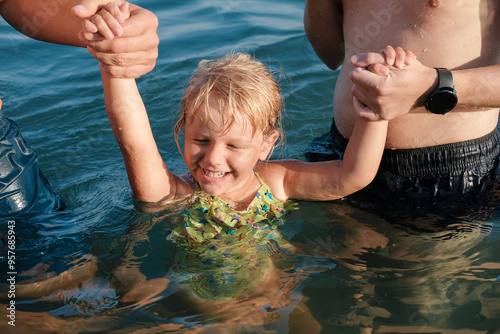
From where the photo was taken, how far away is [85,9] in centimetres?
233

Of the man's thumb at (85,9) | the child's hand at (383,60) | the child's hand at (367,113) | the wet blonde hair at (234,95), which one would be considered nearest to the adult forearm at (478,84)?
the child's hand at (383,60)

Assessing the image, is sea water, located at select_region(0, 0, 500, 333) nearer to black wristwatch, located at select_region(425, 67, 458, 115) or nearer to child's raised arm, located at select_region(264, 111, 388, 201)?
child's raised arm, located at select_region(264, 111, 388, 201)

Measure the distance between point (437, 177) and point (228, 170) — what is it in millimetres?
1067

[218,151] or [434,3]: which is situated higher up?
[434,3]

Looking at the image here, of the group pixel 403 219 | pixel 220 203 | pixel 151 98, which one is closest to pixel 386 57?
pixel 403 219

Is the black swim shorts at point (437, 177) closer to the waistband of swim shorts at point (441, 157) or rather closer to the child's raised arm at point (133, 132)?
the waistband of swim shorts at point (441, 157)

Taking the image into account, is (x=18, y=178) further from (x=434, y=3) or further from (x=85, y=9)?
(x=434, y=3)

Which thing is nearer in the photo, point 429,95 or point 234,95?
point 429,95

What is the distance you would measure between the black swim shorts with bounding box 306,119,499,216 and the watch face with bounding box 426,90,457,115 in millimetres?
330

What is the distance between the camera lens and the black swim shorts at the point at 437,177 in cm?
297

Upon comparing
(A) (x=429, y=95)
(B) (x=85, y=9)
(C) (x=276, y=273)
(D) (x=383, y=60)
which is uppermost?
(B) (x=85, y=9)

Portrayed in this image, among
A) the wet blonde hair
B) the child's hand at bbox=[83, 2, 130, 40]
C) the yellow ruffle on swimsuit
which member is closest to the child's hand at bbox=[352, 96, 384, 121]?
the wet blonde hair

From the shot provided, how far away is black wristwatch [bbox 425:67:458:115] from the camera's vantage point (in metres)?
2.61

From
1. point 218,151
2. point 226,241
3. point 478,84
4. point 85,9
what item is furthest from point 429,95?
point 85,9
